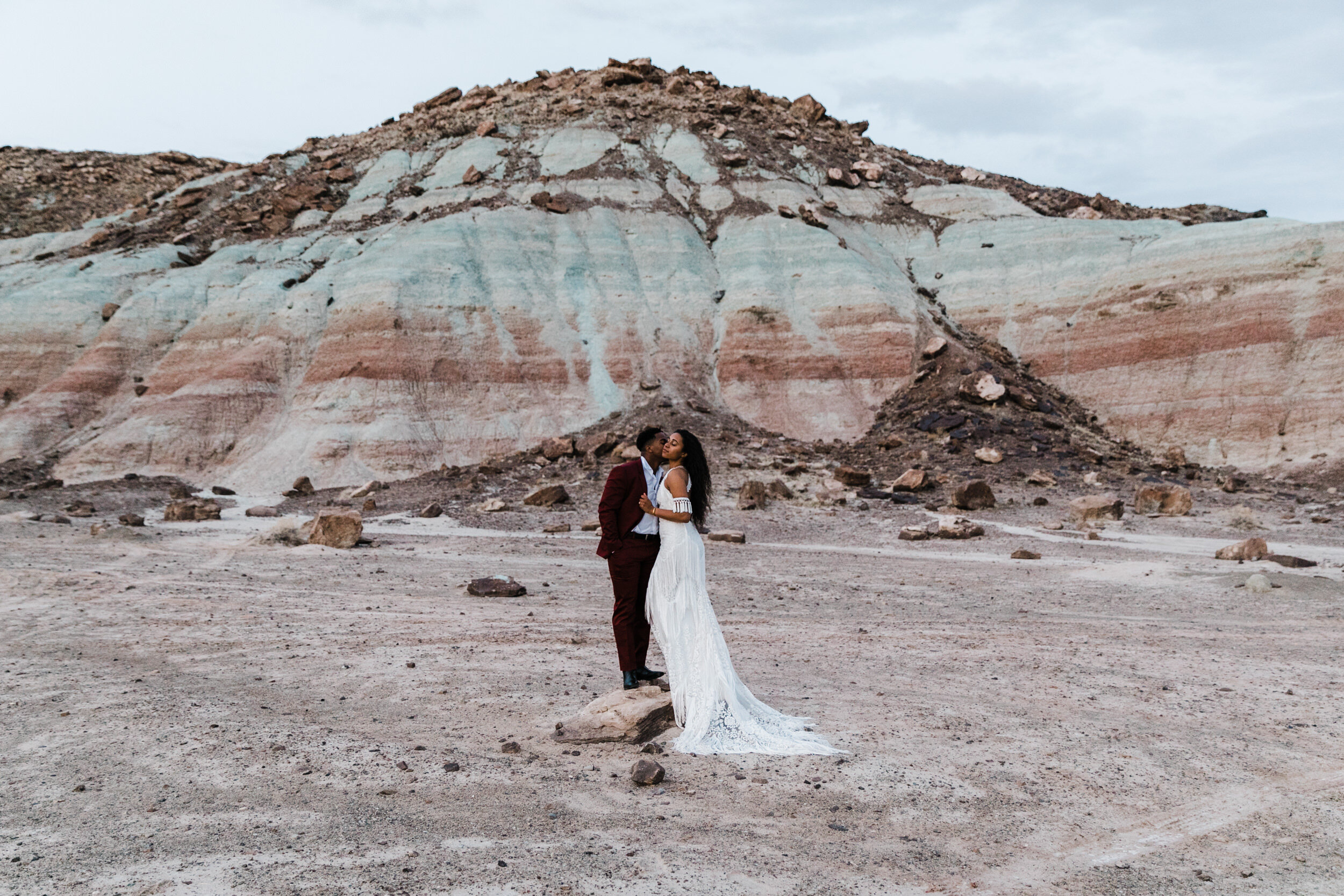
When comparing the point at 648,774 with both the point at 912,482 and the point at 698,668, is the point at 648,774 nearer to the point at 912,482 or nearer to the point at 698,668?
the point at 698,668

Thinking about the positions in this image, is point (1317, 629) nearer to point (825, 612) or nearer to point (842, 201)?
point (825, 612)

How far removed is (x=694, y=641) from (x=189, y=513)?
16051mm

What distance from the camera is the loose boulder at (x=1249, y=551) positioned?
12.7 m

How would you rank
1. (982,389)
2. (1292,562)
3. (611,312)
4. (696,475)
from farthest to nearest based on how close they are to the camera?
(611,312), (982,389), (1292,562), (696,475)

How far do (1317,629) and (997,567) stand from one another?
4.68 meters

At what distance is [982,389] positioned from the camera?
25062 millimetres

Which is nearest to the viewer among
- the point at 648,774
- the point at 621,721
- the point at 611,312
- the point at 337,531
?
the point at 648,774

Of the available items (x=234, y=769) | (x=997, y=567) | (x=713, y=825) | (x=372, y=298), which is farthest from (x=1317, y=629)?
(x=372, y=298)

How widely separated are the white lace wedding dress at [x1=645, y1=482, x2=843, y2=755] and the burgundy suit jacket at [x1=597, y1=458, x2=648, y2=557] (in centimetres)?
21

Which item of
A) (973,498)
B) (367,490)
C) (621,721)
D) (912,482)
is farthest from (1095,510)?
(367,490)

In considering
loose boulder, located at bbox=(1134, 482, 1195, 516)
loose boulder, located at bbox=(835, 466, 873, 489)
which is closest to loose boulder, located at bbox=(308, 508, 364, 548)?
loose boulder, located at bbox=(835, 466, 873, 489)

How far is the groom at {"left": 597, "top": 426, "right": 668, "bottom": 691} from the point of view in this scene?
571 cm

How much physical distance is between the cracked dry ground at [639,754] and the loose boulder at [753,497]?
7.86 m

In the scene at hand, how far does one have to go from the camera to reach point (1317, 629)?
8852mm
